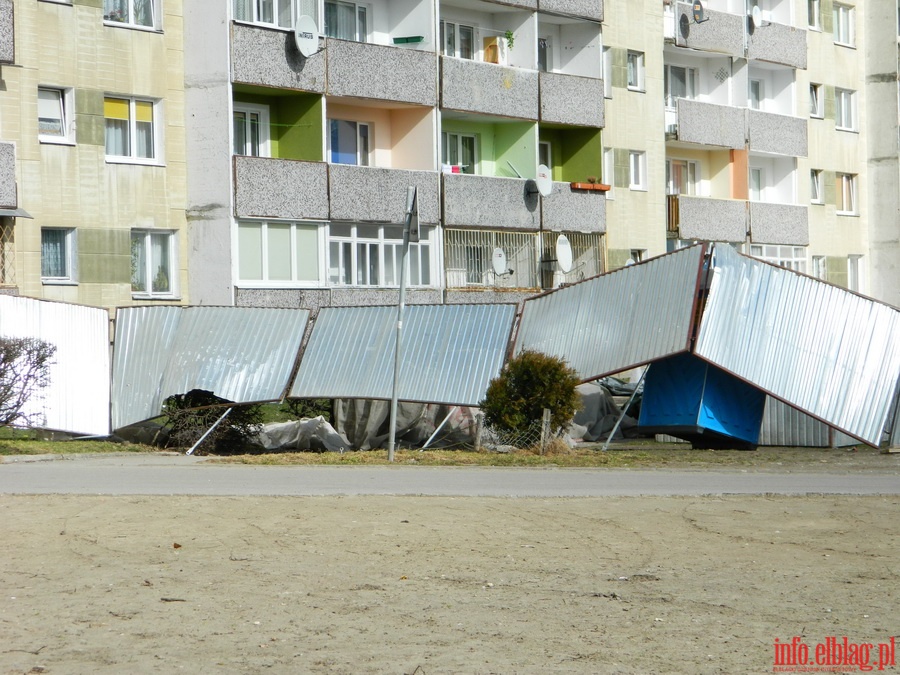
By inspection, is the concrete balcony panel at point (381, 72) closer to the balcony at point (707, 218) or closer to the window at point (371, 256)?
the window at point (371, 256)

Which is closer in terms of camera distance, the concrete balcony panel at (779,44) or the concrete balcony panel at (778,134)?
the concrete balcony panel at (778,134)

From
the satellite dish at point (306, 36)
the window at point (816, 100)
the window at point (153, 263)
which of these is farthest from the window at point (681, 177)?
the window at point (153, 263)

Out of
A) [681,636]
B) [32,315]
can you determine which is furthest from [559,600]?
[32,315]

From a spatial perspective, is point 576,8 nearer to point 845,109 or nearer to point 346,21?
point 346,21

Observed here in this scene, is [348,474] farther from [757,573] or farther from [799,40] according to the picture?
[799,40]

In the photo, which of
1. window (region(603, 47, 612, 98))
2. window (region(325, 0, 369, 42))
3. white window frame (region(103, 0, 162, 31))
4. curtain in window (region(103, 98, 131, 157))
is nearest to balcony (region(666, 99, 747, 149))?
window (region(603, 47, 612, 98))

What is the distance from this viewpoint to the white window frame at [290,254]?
30.6 meters

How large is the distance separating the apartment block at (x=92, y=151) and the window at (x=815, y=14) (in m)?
28.1

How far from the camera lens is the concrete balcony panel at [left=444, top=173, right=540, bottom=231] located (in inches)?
1359

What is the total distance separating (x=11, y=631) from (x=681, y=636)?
383 centimetres

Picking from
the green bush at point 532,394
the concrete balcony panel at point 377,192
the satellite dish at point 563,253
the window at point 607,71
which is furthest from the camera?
the window at point 607,71

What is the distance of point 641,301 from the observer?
73.0 ft

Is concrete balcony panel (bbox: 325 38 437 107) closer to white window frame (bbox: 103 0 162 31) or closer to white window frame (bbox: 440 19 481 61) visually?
white window frame (bbox: 440 19 481 61)

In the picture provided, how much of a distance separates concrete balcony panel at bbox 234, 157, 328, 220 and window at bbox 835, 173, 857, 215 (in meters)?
26.4
